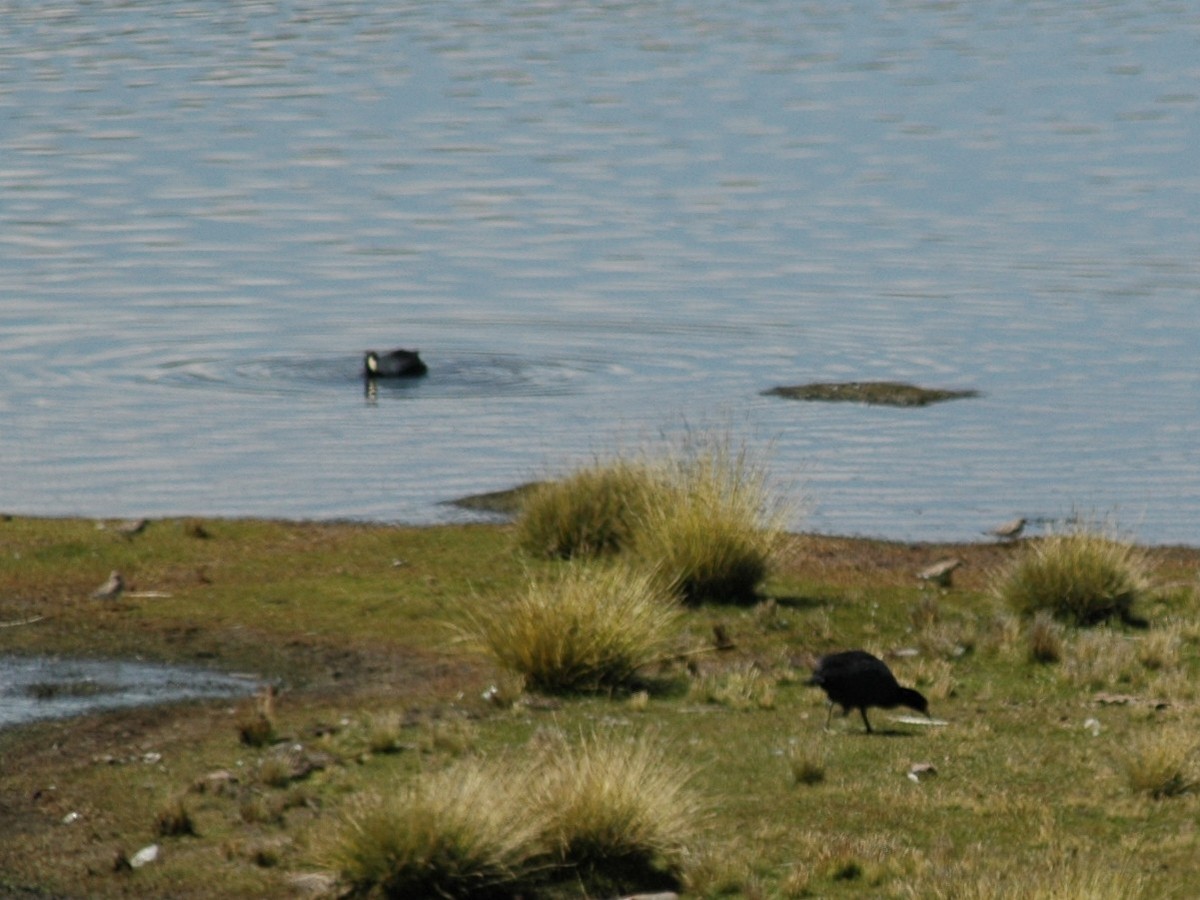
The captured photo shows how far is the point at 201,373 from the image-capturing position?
114 feet

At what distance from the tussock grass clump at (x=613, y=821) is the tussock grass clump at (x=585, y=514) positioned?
8245 mm

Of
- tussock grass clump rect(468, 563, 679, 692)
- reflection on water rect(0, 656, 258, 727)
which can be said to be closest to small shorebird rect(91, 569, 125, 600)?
reflection on water rect(0, 656, 258, 727)

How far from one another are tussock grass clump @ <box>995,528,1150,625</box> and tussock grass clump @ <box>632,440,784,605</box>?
2.06 metres

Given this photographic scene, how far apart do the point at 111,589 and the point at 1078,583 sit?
777 centimetres

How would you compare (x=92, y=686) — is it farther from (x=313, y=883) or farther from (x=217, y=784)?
(x=313, y=883)

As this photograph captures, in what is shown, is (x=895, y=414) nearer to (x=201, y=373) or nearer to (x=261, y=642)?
(x=201, y=373)

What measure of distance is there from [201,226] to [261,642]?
3521 centimetres

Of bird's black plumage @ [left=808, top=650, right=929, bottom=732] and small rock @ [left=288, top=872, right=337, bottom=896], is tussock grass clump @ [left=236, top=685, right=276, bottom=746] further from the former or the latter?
bird's black plumage @ [left=808, top=650, right=929, bottom=732]

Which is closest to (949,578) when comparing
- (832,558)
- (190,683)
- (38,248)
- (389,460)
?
(832,558)

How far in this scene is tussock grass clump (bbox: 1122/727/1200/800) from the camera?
13.6 m

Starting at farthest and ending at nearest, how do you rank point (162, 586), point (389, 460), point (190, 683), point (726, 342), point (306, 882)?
point (726, 342), point (389, 460), point (162, 586), point (190, 683), point (306, 882)

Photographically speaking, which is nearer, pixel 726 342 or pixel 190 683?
pixel 190 683

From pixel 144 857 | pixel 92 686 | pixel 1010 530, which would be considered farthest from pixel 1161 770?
pixel 1010 530

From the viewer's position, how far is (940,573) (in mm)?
21266
